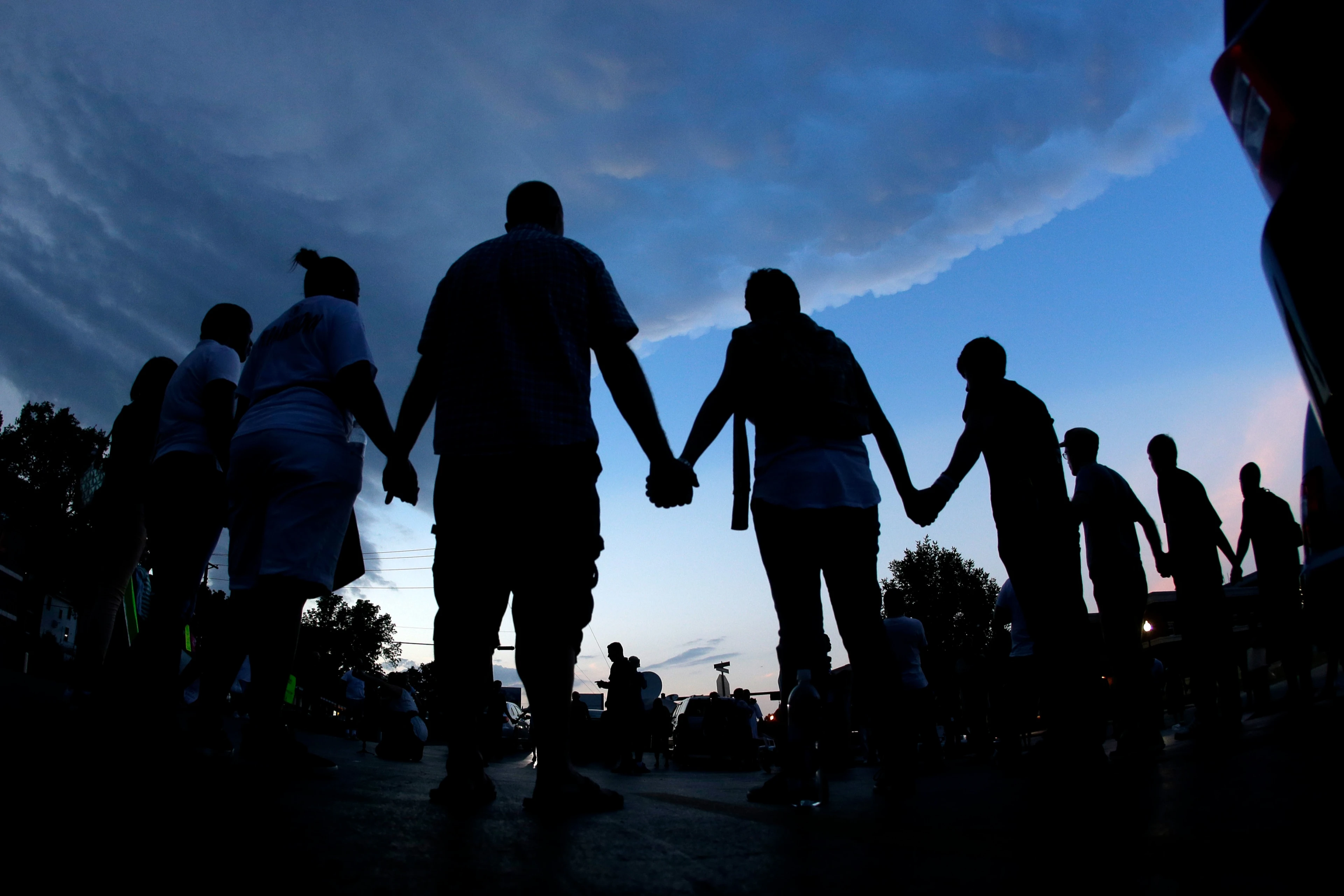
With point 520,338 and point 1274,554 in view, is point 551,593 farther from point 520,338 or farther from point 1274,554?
point 1274,554

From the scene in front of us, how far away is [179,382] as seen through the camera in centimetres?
392

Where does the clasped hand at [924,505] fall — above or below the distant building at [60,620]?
below

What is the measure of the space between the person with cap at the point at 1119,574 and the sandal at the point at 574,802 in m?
4.44

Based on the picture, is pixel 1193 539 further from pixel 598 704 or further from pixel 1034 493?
pixel 598 704

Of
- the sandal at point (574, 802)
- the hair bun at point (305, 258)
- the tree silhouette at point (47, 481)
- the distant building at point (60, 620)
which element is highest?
the tree silhouette at point (47, 481)

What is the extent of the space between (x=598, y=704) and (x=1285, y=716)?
24.4 meters

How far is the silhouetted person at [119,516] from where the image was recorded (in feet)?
15.0

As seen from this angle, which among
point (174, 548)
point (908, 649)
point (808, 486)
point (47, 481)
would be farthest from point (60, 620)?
point (808, 486)

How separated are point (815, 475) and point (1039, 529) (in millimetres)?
1489

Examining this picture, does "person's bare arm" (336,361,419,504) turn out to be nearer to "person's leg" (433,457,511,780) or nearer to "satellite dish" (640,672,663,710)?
"person's leg" (433,457,511,780)

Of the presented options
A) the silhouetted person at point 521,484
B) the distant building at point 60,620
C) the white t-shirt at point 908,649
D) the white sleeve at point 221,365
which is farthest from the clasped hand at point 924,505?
the distant building at point 60,620

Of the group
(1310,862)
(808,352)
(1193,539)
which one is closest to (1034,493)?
(808,352)

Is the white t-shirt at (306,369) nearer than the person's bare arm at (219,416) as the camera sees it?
Yes

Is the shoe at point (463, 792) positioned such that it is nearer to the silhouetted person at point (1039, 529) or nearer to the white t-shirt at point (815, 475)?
the white t-shirt at point (815, 475)
